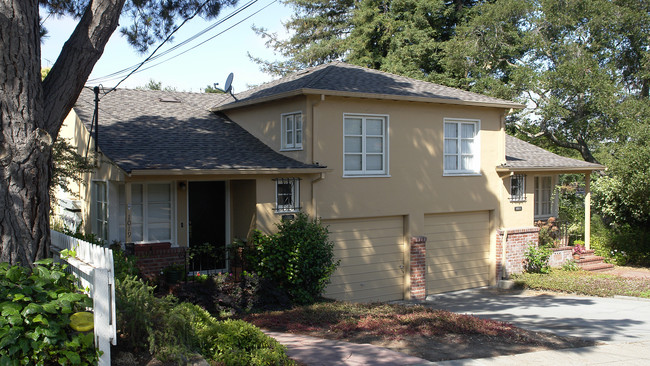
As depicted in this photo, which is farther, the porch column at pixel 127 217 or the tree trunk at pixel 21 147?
the porch column at pixel 127 217

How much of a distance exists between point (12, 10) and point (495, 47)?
2328cm

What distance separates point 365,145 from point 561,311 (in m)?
6.15

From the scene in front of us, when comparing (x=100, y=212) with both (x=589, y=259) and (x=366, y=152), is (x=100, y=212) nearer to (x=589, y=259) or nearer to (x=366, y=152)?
(x=366, y=152)

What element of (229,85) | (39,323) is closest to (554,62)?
(229,85)

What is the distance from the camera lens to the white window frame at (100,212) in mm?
12820

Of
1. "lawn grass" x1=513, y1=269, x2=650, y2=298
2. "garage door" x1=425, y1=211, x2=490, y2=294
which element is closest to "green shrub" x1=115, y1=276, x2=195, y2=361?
"garage door" x1=425, y1=211, x2=490, y2=294

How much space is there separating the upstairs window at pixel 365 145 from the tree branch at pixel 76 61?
24.1 ft

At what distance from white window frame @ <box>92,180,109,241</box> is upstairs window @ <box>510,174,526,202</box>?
1182cm

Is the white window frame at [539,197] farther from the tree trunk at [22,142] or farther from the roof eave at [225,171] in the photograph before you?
the tree trunk at [22,142]

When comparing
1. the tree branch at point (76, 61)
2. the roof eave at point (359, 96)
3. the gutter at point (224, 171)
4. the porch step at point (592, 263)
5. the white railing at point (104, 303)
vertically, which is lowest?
the porch step at point (592, 263)

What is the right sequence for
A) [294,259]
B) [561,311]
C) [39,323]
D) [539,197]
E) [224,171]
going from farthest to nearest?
[539,197] → [561,311] → [294,259] → [224,171] → [39,323]

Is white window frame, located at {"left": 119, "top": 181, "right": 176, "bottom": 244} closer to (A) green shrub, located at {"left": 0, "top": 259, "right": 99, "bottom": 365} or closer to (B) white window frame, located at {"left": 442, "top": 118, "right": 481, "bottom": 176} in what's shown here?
(A) green shrub, located at {"left": 0, "top": 259, "right": 99, "bottom": 365}

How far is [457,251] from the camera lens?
54.2 feet

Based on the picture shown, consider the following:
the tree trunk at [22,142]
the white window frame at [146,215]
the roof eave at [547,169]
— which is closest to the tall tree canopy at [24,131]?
the tree trunk at [22,142]
